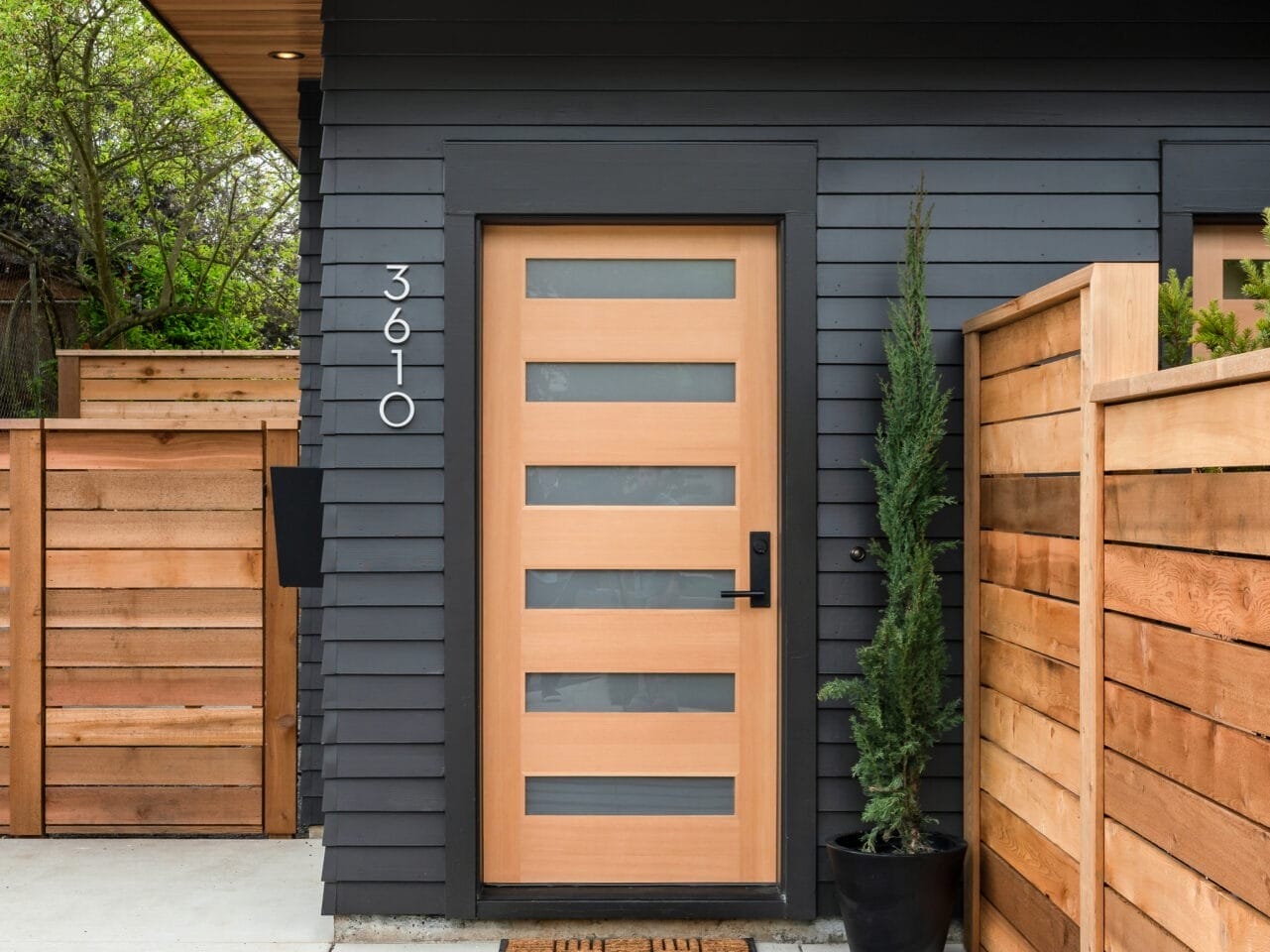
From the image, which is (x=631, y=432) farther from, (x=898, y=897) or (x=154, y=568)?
(x=154, y=568)

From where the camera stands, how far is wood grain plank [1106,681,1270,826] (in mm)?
1802

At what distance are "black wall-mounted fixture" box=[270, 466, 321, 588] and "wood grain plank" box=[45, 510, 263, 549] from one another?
73 cm

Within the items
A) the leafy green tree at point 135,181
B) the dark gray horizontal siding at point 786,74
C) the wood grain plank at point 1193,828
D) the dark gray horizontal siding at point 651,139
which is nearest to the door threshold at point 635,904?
the dark gray horizontal siding at point 651,139

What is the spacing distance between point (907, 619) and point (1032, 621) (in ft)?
1.30

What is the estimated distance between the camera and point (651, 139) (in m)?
3.45

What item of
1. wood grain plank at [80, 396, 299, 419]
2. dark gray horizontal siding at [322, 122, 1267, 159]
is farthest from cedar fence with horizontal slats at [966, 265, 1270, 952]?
wood grain plank at [80, 396, 299, 419]

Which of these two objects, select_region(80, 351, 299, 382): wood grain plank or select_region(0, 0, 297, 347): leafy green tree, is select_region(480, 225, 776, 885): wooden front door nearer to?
select_region(80, 351, 299, 382): wood grain plank

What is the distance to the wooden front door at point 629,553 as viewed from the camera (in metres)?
3.49

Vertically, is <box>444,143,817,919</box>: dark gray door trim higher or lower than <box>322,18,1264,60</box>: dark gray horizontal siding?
lower

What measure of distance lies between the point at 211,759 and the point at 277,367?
2890mm

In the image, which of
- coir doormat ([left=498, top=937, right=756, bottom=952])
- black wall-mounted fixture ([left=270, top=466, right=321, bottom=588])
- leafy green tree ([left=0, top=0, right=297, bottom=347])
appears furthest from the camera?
leafy green tree ([left=0, top=0, right=297, bottom=347])

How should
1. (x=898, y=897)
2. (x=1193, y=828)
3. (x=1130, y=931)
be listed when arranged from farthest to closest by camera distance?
A: (x=898, y=897)
(x=1130, y=931)
(x=1193, y=828)

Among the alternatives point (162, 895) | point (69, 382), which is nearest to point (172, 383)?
point (69, 382)

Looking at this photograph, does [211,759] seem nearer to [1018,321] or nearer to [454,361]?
[454,361]
